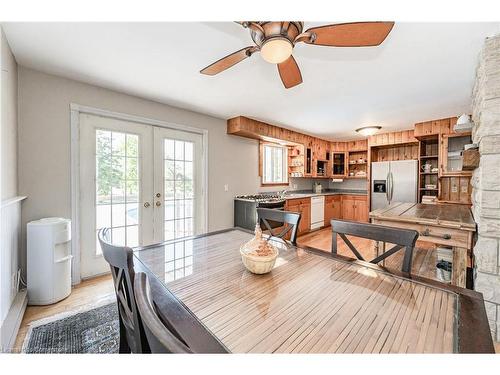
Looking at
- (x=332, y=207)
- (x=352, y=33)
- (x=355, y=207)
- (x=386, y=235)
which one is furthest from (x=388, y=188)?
(x=352, y=33)

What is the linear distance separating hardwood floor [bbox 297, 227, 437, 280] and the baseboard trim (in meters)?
3.60

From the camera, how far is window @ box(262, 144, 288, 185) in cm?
493

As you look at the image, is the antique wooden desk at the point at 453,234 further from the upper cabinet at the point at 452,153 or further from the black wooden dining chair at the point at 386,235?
the upper cabinet at the point at 452,153

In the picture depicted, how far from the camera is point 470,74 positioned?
2.32 meters

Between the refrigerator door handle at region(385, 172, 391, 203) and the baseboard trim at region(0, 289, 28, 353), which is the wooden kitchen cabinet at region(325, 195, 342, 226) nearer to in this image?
the refrigerator door handle at region(385, 172, 391, 203)

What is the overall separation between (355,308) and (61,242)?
2591 mm

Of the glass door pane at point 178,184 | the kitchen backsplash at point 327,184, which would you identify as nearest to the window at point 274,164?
the kitchen backsplash at point 327,184

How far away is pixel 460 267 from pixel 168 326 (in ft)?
8.05

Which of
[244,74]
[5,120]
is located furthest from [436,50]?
[5,120]

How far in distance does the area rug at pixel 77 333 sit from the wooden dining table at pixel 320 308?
2.91 ft

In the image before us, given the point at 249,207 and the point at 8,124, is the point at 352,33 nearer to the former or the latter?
the point at 8,124

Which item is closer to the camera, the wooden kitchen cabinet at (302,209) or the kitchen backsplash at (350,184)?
the wooden kitchen cabinet at (302,209)

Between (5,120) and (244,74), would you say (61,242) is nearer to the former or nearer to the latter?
(5,120)

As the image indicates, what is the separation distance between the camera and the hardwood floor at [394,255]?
10.2 feet
